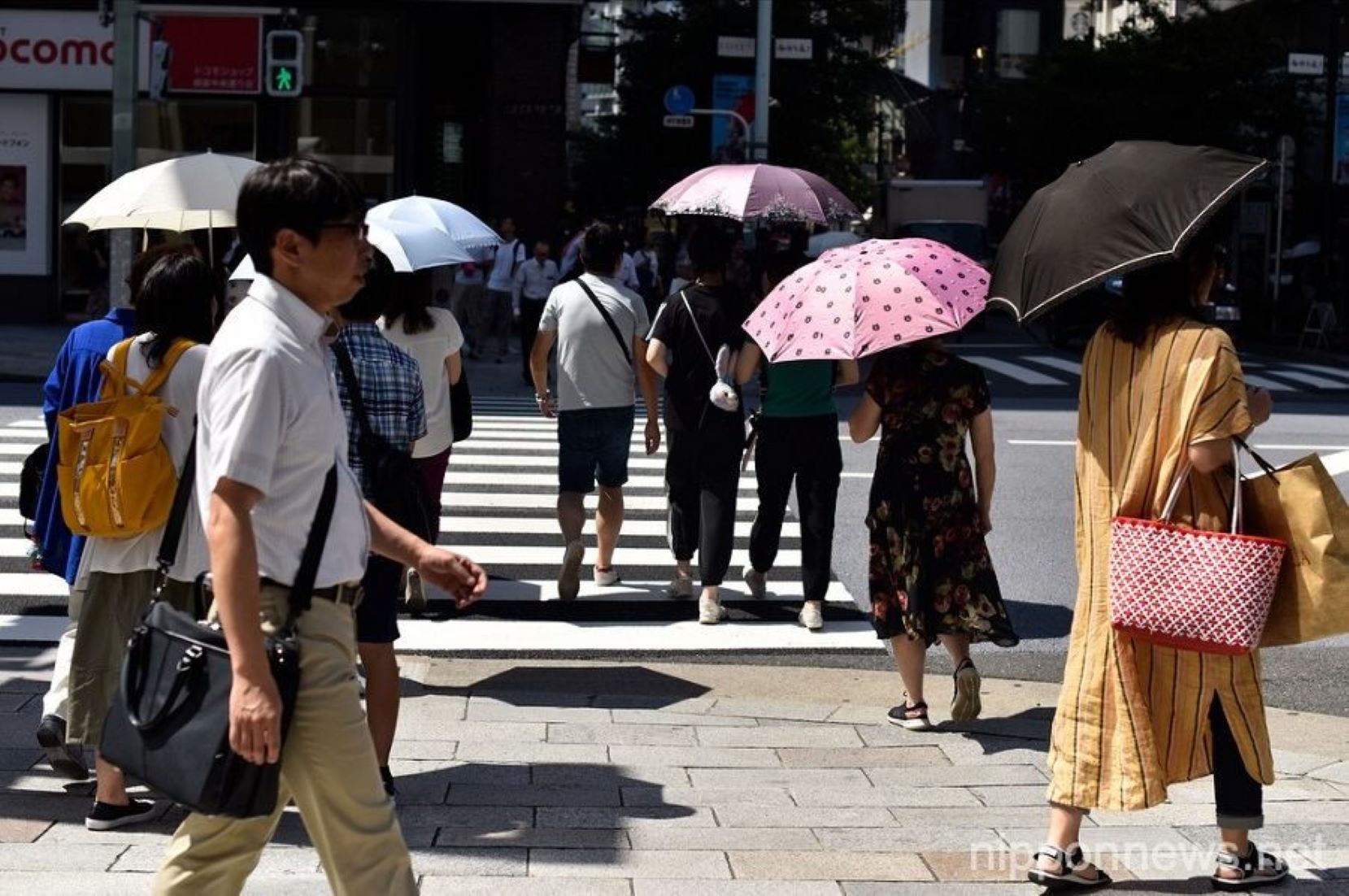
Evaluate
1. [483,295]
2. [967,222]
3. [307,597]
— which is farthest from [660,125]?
[307,597]

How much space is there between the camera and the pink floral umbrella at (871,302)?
22.0 ft

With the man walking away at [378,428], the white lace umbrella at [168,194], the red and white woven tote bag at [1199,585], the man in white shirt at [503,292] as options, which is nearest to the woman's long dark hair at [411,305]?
the white lace umbrella at [168,194]

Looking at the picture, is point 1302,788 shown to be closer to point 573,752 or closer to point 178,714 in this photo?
point 573,752

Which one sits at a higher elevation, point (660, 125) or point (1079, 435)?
point (660, 125)

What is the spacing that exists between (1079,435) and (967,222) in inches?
1404

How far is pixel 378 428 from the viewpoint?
19.9ft

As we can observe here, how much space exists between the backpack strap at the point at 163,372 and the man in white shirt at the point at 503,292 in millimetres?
17998

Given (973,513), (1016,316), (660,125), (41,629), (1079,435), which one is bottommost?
(41,629)

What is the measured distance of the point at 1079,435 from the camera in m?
5.18

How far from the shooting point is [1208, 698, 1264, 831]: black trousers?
500 cm

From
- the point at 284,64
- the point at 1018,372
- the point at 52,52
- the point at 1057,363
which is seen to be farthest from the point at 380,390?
the point at 52,52

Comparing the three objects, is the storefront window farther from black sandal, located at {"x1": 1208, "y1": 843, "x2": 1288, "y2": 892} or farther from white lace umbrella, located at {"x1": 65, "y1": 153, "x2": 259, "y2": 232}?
black sandal, located at {"x1": 1208, "y1": 843, "x2": 1288, "y2": 892}

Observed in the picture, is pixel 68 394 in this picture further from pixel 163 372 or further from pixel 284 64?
pixel 284 64

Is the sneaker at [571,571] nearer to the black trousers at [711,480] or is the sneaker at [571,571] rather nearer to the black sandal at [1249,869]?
the black trousers at [711,480]
